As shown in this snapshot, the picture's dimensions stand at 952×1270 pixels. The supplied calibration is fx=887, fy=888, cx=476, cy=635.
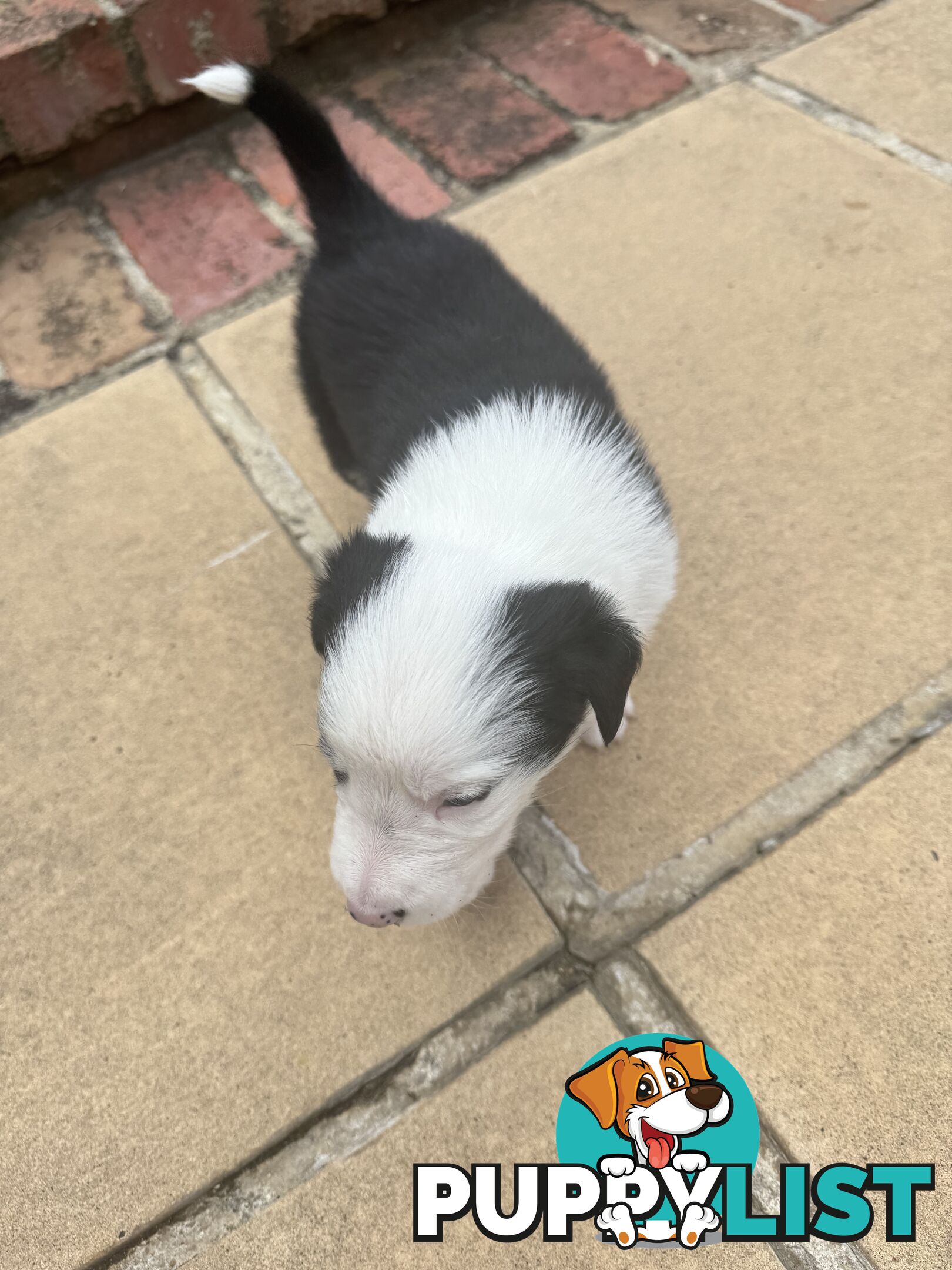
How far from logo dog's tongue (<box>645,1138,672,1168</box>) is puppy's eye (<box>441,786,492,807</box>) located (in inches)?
22.4

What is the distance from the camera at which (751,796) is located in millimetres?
1534

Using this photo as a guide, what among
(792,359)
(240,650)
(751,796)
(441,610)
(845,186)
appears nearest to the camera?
(441,610)

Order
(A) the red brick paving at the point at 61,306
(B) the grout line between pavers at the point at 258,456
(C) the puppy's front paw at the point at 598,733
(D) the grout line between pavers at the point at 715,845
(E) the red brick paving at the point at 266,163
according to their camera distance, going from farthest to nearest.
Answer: (E) the red brick paving at the point at 266,163, (A) the red brick paving at the point at 61,306, (B) the grout line between pavers at the point at 258,456, (C) the puppy's front paw at the point at 598,733, (D) the grout line between pavers at the point at 715,845

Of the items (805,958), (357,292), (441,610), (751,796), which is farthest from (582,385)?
(805,958)

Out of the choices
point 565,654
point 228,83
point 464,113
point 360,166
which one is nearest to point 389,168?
point 360,166

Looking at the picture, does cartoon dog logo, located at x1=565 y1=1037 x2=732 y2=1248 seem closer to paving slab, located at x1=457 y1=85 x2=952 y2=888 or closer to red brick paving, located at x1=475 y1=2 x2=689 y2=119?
paving slab, located at x1=457 y1=85 x2=952 y2=888

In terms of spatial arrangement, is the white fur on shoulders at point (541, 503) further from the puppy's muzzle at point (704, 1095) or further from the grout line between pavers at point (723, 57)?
the grout line between pavers at point (723, 57)

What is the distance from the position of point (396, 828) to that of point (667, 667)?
2.36 feet

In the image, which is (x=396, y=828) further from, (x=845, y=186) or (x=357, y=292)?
(x=845, y=186)

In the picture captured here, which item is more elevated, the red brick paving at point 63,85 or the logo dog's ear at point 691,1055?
the red brick paving at point 63,85

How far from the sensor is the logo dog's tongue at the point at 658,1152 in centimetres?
127

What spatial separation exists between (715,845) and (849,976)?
10.8 inches

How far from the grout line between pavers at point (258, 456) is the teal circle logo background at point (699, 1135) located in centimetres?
112

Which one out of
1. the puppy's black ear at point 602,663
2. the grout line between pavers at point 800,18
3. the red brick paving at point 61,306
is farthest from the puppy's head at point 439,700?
the grout line between pavers at point 800,18
